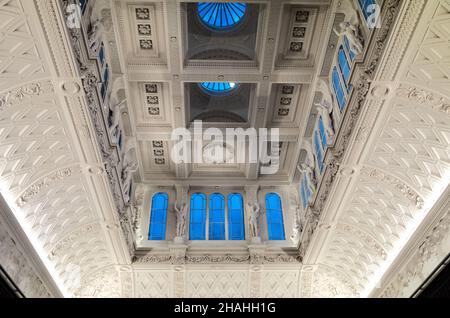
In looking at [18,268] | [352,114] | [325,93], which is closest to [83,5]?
[18,268]

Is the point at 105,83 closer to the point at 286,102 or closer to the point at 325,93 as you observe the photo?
the point at 286,102

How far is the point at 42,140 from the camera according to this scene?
12.6 metres

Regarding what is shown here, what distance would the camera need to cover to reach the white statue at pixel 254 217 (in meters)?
19.8

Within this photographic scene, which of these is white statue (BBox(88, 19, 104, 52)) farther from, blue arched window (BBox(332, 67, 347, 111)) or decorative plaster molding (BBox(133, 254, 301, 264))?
decorative plaster molding (BBox(133, 254, 301, 264))

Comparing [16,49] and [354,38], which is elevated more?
[354,38]

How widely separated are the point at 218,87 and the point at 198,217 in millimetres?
6462

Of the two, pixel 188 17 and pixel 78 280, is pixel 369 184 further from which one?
pixel 78 280

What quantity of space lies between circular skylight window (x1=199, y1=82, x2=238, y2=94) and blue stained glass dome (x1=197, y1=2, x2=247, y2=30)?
3.05 metres

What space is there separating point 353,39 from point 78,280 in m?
14.1

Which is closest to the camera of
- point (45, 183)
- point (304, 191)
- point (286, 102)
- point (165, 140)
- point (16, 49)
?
point (16, 49)

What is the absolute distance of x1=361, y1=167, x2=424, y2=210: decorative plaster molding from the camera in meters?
13.1

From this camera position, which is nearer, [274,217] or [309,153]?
[309,153]

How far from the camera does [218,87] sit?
19578mm

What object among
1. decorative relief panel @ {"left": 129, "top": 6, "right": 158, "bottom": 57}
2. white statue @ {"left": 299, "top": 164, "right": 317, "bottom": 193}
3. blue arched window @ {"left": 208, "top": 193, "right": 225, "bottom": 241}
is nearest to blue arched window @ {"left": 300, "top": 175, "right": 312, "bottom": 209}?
white statue @ {"left": 299, "top": 164, "right": 317, "bottom": 193}
